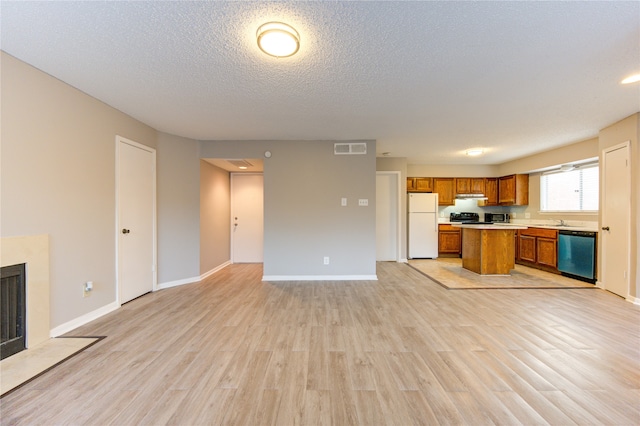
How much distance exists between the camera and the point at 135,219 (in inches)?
134

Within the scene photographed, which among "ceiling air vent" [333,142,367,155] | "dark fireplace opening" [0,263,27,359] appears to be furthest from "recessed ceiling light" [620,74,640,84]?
"dark fireplace opening" [0,263,27,359]

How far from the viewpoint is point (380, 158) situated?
597cm

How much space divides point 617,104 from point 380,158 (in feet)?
12.2

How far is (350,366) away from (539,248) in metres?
5.36

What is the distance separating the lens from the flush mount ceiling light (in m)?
1.67

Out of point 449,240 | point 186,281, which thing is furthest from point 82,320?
point 449,240

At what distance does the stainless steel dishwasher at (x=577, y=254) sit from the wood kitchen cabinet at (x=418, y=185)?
2.75 meters

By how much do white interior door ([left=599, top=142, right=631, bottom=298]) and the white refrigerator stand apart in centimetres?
290

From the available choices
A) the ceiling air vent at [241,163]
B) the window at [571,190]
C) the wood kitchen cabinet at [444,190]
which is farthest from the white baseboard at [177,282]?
the window at [571,190]

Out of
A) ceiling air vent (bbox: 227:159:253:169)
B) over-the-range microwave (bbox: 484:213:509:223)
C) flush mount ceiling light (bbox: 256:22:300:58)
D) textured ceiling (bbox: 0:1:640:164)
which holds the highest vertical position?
textured ceiling (bbox: 0:1:640:164)

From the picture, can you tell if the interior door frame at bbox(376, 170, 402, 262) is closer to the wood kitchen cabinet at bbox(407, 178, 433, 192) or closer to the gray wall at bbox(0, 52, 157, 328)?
the wood kitchen cabinet at bbox(407, 178, 433, 192)

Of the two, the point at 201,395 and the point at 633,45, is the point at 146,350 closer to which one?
the point at 201,395

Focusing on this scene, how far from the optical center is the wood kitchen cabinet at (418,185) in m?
6.46

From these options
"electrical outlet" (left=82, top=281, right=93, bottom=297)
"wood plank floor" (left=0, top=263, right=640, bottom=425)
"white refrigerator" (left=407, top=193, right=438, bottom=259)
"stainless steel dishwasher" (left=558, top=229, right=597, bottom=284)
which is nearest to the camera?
"wood plank floor" (left=0, top=263, right=640, bottom=425)
